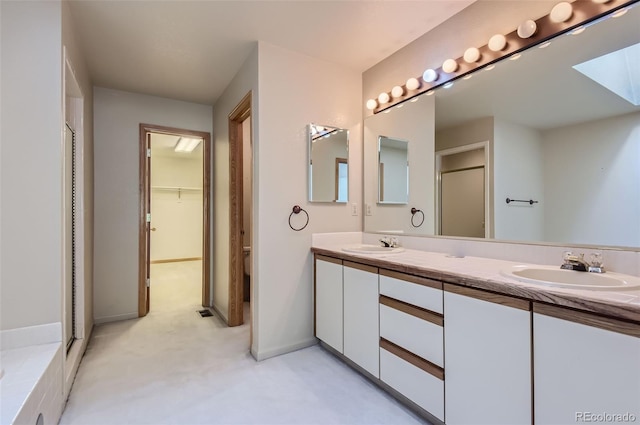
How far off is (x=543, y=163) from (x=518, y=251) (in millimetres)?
496

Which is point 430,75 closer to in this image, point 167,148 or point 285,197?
point 285,197

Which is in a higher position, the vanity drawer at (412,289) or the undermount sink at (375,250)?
the undermount sink at (375,250)

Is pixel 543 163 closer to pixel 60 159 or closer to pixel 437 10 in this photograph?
pixel 437 10

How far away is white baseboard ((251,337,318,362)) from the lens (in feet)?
7.38

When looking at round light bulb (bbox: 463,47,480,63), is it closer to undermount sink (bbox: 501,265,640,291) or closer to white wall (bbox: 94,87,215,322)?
undermount sink (bbox: 501,265,640,291)

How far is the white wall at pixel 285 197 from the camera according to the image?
227cm

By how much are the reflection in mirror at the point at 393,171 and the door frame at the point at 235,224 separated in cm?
140

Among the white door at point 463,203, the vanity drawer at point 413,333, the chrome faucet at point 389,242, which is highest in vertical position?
the white door at point 463,203

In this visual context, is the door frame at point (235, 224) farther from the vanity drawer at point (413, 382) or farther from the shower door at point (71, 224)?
the vanity drawer at point (413, 382)

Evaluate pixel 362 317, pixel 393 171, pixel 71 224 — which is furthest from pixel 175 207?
pixel 362 317

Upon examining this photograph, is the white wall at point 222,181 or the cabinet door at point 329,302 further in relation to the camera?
the white wall at point 222,181

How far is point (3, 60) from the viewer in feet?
4.96

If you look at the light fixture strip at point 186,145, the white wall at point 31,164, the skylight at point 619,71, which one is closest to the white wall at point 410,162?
the skylight at point 619,71

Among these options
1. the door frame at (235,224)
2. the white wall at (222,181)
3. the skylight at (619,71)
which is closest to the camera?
the skylight at (619,71)
